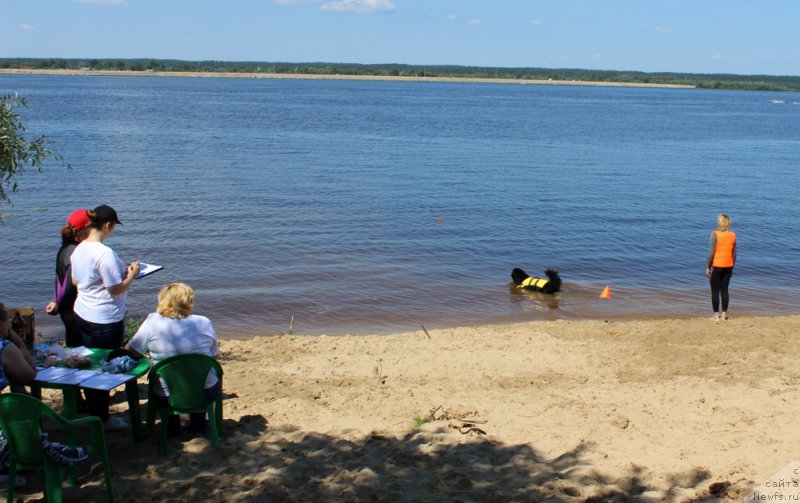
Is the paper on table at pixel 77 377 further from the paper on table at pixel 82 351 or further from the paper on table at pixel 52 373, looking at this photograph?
the paper on table at pixel 82 351

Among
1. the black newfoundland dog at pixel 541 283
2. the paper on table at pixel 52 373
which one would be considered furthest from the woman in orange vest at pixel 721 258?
the paper on table at pixel 52 373

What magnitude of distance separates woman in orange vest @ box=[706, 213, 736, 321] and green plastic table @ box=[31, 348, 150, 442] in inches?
320

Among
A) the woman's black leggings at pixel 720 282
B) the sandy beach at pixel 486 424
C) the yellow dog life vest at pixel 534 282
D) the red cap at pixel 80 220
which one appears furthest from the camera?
the yellow dog life vest at pixel 534 282

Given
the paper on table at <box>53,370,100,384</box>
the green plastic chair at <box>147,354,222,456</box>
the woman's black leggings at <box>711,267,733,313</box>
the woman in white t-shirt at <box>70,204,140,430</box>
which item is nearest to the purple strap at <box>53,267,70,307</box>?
the woman in white t-shirt at <box>70,204,140,430</box>

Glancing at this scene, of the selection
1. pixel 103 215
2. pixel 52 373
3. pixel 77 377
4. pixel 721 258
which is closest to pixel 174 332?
pixel 77 377

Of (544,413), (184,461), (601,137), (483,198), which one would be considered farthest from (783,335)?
(601,137)

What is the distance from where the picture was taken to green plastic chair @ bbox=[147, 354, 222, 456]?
19.0ft

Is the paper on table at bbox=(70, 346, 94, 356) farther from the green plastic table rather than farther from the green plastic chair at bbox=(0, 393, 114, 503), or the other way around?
the green plastic chair at bbox=(0, 393, 114, 503)

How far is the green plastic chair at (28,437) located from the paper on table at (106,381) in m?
0.32

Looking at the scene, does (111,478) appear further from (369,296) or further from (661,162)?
(661,162)

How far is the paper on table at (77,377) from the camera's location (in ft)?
17.8

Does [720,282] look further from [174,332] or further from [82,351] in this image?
[82,351]

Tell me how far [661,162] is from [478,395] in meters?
32.8

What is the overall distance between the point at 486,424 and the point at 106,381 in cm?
314
